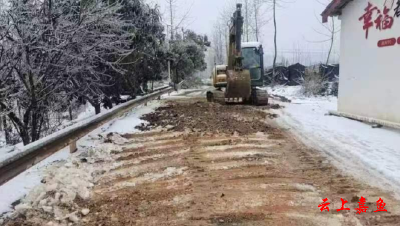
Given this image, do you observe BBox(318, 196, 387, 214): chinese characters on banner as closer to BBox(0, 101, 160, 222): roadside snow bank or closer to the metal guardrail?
BBox(0, 101, 160, 222): roadside snow bank

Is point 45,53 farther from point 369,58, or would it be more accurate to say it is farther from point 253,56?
point 253,56

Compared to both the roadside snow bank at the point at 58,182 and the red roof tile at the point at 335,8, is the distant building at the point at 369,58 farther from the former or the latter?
the roadside snow bank at the point at 58,182

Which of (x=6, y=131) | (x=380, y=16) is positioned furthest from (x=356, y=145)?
(x=6, y=131)

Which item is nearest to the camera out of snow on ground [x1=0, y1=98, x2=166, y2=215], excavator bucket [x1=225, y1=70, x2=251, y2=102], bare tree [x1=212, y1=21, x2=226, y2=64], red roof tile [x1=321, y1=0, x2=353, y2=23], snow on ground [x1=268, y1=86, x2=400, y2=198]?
snow on ground [x1=0, y1=98, x2=166, y2=215]

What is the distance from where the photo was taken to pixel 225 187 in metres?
4.57

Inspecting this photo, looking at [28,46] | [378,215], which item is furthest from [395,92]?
[28,46]

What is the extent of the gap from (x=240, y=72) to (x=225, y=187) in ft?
33.1

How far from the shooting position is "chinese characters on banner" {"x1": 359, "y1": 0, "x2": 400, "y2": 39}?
8703mm

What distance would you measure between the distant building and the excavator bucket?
374cm

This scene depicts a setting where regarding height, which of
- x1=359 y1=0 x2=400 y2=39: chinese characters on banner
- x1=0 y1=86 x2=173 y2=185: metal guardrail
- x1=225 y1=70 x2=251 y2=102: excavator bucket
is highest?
x1=359 y1=0 x2=400 y2=39: chinese characters on banner

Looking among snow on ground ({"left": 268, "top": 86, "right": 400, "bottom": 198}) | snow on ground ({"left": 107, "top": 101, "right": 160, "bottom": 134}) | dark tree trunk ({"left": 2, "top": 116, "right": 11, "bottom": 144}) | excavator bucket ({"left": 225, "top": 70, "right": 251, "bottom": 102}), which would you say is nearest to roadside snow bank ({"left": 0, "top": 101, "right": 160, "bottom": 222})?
snow on ground ({"left": 107, "top": 101, "right": 160, "bottom": 134})

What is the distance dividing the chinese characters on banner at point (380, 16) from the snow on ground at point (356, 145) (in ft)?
8.44

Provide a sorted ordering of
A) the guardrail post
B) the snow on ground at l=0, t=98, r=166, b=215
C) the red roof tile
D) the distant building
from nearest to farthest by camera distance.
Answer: the snow on ground at l=0, t=98, r=166, b=215 → the guardrail post → the distant building → the red roof tile

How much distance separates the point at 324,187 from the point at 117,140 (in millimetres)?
4326
